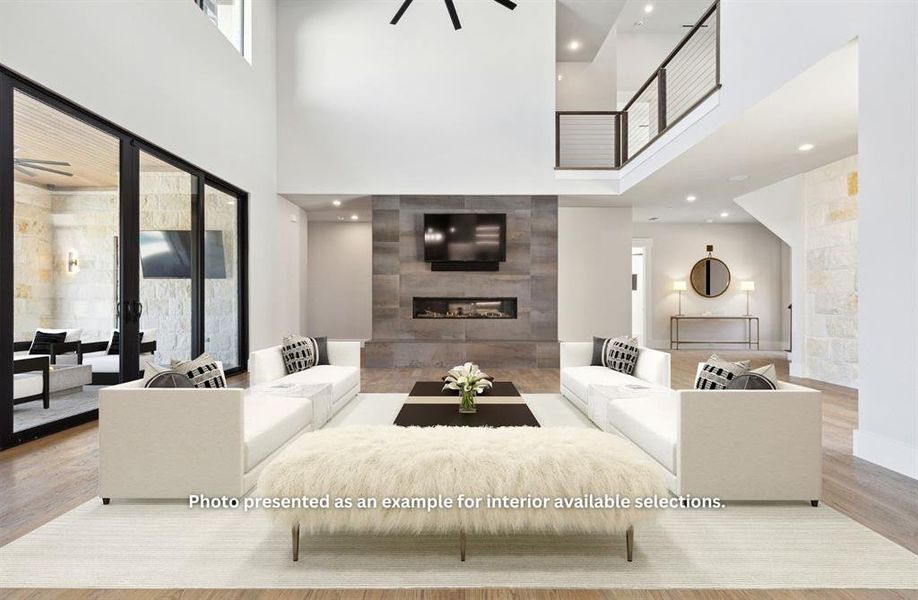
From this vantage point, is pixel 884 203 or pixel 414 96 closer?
pixel 884 203

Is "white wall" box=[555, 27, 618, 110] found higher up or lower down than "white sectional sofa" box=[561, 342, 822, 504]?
higher up

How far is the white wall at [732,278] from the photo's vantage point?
1009cm

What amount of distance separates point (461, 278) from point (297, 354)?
3.63 meters

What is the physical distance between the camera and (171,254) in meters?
4.95

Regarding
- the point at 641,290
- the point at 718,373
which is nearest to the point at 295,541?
the point at 718,373

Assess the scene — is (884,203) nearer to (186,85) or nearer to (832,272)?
(832,272)

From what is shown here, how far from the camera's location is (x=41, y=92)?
3404 mm

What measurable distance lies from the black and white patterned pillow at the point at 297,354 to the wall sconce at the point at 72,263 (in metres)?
1.73

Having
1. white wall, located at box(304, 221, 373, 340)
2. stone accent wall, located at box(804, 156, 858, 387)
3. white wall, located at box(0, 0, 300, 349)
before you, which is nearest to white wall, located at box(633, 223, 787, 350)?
stone accent wall, located at box(804, 156, 858, 387)

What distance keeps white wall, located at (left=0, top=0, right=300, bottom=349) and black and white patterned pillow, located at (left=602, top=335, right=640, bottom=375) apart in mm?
4912

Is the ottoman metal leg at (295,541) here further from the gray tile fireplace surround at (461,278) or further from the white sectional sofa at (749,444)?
the gray tile fireplace surround at (461,278)

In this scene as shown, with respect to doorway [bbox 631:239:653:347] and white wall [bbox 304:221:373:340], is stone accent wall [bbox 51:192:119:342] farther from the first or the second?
doorway [bbox 631:239:653:347]

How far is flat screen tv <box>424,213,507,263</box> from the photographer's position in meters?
7.45

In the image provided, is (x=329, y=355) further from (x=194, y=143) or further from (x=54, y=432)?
(x=194, y=143)
